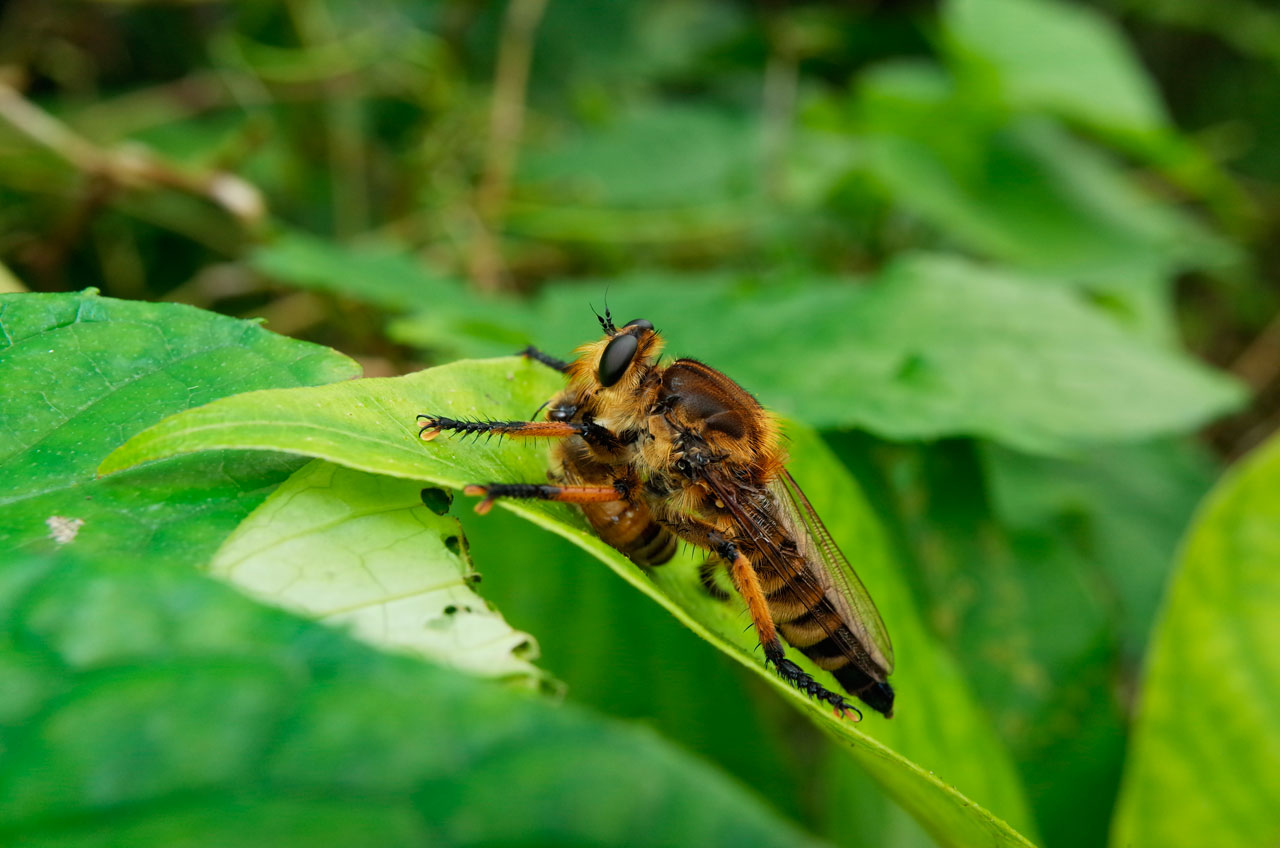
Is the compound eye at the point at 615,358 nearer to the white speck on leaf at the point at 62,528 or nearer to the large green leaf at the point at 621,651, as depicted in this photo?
the large green leaf at the point at 621,651

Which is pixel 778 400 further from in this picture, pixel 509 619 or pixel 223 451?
pixel 223 451

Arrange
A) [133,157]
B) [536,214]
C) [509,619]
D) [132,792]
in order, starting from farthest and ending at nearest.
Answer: [536,214] → [133,157] → [509,619] → [132,792]

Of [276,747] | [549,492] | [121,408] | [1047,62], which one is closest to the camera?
[276,747]

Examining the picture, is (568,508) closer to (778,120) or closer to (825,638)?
(825,638)

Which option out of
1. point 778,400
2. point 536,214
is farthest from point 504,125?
point 778,400

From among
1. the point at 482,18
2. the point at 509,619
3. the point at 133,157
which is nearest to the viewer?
the point at 509,619

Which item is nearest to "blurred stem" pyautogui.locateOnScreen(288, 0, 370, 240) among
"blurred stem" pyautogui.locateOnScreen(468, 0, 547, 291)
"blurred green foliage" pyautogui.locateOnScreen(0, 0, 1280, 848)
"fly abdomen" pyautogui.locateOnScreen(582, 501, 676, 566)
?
"blurred green foliage" pyautogui.locateOnScreen(0, 0, 1280, 848)

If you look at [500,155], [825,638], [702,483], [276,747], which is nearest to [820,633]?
[825,638]
